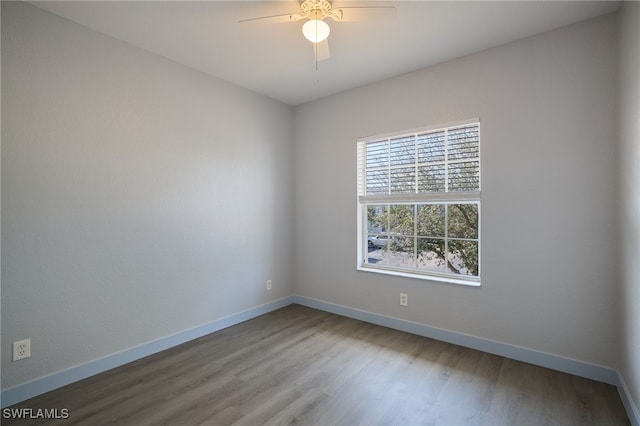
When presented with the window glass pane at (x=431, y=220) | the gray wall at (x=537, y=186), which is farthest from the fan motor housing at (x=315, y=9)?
the window glass pane at (x=431, y=220)

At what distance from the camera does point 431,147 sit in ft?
10.0

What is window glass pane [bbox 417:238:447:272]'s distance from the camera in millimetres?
3051

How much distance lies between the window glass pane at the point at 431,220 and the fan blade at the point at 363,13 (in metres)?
1.78

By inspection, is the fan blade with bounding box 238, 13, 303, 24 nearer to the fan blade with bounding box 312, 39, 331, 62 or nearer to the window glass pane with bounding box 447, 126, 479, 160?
the fan blade with bounding box 312, 39, 331, 62

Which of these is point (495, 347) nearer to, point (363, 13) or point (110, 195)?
point (363, 13)

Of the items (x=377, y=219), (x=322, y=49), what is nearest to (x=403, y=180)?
(x=377, y=219)

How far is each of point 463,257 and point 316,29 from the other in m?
2.41

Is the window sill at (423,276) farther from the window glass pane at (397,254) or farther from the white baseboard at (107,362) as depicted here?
the white baseboard at (107,362)

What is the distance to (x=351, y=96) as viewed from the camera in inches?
141

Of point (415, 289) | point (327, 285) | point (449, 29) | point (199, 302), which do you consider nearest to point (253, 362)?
point (199, 302)

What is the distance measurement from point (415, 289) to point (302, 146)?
235cm

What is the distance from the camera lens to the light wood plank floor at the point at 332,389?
6.08 feet

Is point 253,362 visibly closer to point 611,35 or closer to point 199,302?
point 199,302

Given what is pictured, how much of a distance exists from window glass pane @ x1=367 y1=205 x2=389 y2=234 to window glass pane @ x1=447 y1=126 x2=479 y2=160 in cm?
94
